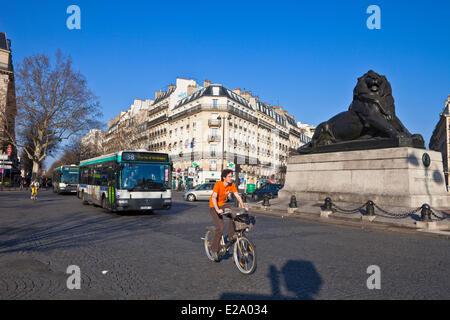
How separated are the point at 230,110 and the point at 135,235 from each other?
4829 cm

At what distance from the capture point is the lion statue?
14.0m

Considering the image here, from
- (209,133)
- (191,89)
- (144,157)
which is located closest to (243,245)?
(144,157)

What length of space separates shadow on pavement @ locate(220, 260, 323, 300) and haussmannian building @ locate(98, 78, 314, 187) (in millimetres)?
44013

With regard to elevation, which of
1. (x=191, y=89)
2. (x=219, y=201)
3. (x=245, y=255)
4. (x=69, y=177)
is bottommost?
(x=245, y=255)

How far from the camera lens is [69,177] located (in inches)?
1329

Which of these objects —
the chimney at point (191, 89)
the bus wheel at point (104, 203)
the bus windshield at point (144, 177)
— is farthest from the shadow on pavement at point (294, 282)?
the chimney at point (191, 89)

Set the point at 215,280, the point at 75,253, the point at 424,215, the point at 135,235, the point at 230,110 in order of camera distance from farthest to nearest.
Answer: the point at 230,110
the point at 424,215
the point at 135,235
the point at 75,253
the point at 215,280

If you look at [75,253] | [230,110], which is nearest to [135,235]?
[75,253]

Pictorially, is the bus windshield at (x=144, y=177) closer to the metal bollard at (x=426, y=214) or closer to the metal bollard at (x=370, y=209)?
the metal bollard at (x=370, y=209)

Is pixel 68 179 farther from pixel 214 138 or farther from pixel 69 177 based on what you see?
pixel 214 138

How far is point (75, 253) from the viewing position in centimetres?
675

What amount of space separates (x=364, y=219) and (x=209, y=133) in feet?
149

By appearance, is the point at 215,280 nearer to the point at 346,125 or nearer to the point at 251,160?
the point at 346,125

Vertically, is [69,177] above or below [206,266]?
above
